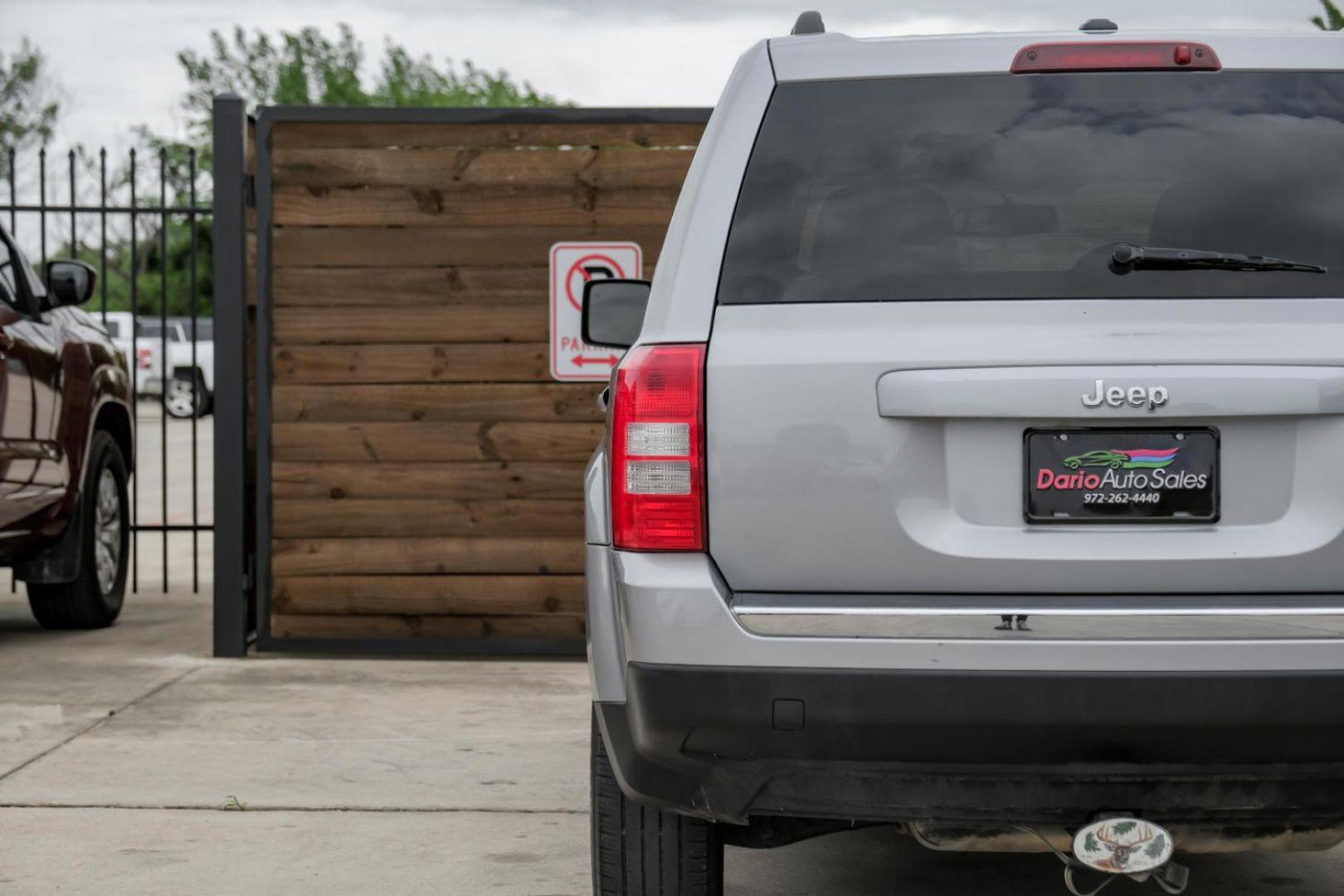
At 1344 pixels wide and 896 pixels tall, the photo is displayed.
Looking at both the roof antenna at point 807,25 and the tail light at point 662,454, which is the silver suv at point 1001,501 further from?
the roof antenna at point 807,25

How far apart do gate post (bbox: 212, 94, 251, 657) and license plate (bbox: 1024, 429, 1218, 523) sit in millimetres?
4990

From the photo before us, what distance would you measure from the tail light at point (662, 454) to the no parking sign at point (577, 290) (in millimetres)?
4248

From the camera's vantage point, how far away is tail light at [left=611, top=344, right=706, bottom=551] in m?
3.03

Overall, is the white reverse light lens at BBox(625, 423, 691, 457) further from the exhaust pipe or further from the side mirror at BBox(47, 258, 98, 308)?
the side mirror at BBox(47, 258, 98, 308)

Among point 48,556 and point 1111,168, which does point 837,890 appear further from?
point 48,556

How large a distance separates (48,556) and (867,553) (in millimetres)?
6154

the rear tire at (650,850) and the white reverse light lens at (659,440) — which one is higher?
the white reverse light lens at (659,440)

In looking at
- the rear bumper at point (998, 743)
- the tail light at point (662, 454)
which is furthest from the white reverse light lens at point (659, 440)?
the rear bumper at point (998, 743)

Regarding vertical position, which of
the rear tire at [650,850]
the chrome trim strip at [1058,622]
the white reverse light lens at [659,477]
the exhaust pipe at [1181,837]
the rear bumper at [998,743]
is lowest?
the rear tire at [650,850]

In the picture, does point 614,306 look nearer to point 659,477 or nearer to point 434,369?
point 659,477

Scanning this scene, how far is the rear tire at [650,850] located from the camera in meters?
3.43

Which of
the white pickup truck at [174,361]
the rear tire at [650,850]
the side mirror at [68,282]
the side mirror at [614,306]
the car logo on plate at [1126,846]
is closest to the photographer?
the car logo on plate at [1126,846]

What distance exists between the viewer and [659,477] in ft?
10.0

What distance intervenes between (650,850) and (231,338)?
4509mm
